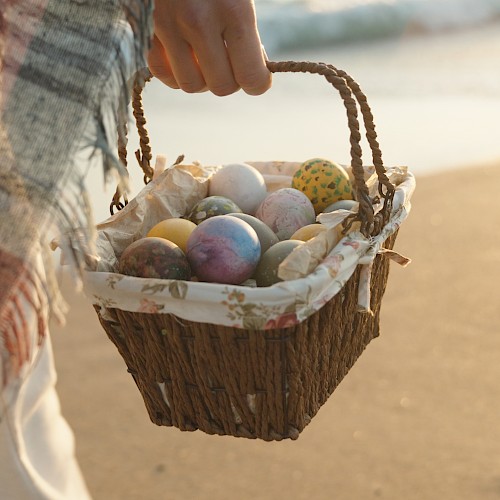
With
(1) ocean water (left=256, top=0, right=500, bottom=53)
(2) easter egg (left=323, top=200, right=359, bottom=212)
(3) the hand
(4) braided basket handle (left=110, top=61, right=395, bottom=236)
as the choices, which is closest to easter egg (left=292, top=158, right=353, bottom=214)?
(2) easter egg (left=323, top=200, right=359, bottom=212)

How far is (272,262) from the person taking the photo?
1.54 meters

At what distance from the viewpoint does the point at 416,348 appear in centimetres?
282

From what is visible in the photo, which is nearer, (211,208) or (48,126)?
(48,126)

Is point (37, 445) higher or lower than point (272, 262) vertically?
lower

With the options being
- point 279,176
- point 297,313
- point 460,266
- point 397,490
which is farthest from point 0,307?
point 460,266

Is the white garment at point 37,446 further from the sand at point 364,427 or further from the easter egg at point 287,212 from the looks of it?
the sand at point 364,427

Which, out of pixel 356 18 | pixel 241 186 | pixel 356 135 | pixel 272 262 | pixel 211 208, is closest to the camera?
pixel 356 135

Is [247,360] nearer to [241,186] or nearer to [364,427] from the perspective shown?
[241,186]

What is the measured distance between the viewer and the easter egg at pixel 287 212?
1.74 meters

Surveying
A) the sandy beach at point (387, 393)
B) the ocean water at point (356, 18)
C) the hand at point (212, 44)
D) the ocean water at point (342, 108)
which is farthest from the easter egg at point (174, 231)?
the ocean water at point (356, 18)

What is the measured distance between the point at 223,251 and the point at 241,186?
0.40 metres

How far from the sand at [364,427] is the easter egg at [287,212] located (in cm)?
84

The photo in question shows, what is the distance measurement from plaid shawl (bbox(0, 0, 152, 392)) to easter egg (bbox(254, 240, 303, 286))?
1.45 feet

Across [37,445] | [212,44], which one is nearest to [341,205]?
[212,44]
